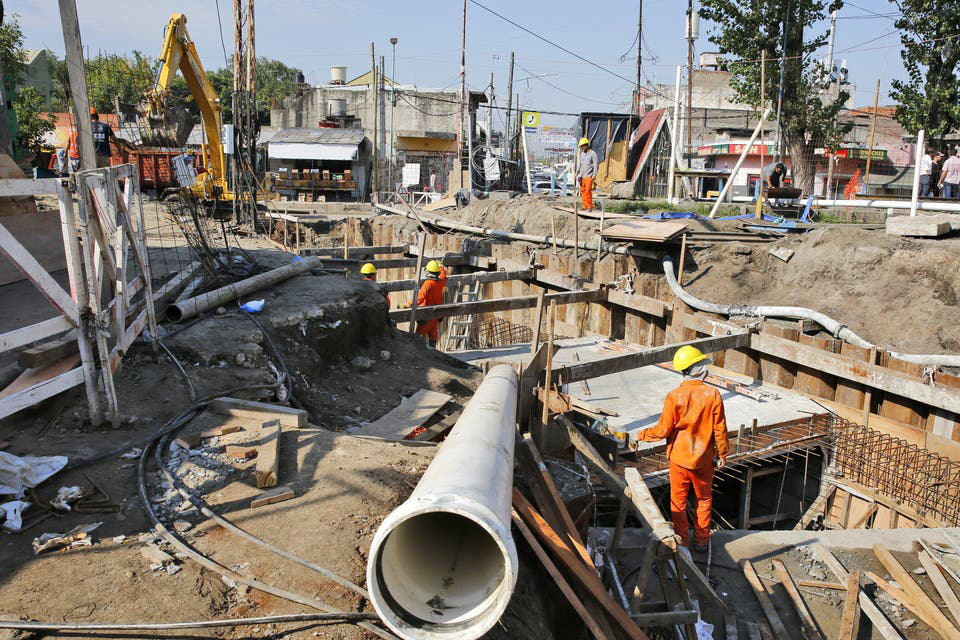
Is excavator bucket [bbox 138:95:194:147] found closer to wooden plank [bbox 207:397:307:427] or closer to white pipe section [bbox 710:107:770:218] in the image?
wooden plank [bbox 207:397:307:427]

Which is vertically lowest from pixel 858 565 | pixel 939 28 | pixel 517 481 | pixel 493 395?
pixel 858 565

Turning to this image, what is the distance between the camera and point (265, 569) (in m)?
3.14

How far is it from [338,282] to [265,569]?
20.9 ft

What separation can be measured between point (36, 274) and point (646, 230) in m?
9.44

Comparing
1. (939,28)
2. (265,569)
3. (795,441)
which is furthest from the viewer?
(939,28)

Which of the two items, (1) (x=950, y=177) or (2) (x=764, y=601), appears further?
(1) (x=950, y=177)

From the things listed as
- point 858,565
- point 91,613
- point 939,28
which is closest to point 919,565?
point 858,565

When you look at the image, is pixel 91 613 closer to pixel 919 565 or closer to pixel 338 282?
pixel 919 565

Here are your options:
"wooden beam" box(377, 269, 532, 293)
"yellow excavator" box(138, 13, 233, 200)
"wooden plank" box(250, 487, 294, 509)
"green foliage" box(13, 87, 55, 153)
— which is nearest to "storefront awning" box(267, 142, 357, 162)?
"yellow excavator" box(138, 13, 233, 200)

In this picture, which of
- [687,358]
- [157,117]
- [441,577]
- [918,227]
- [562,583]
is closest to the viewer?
[441,577]

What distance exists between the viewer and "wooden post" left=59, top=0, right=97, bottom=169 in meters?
4.55

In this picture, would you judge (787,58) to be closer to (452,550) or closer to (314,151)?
(452,550)

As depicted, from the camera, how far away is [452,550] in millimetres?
3158

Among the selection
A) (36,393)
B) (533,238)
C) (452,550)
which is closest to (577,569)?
(452,550)
